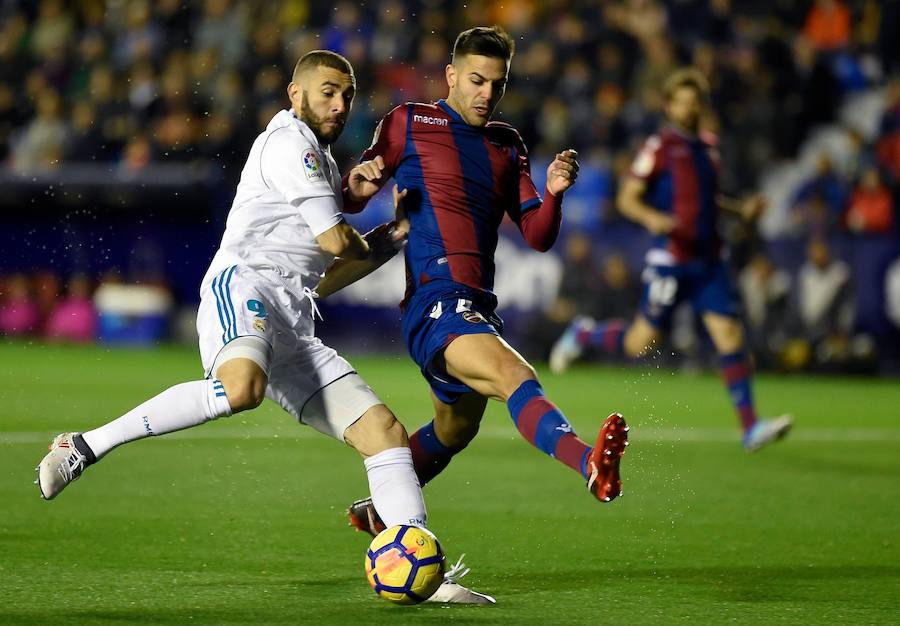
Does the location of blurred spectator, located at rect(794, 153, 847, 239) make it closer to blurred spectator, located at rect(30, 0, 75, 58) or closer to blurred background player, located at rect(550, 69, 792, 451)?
blurred background player, located at rect(550, 69, 792, 451)

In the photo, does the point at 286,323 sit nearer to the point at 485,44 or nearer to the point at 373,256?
the point at 373,256

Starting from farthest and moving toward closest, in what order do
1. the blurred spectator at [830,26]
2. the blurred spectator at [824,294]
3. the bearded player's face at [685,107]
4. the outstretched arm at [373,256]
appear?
the blurred spectator at [830,26], the blurred spectator at [824,294], the bearded player's face at [685,107], the outstretched arm at [373,256]

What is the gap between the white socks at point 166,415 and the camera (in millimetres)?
5352

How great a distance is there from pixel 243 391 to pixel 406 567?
0.83m

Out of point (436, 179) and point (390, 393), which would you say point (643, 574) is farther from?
point (390, 393)

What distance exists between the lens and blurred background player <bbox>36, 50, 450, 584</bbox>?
5363 millimetres

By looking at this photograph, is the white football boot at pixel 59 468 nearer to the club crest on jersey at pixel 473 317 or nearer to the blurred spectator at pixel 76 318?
the club crest on jersey at pixel 473 317

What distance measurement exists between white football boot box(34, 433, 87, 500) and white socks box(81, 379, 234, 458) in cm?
6

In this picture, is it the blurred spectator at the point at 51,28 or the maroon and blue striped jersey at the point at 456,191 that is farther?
the blurred spectator at the point at 51,28

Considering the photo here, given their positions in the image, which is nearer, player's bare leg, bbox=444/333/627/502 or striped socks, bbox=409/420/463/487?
player's bare leg, bbox=444/333/627/502

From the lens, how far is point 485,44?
593cm

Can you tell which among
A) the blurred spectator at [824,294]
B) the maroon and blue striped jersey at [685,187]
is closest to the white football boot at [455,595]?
the maroon and blue striped jersey at [685,187]

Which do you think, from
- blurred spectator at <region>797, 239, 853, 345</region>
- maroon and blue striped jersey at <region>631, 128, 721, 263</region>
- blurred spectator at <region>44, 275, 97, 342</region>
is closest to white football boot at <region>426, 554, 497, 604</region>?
maroon and blue striped jersey at <region>631, 128, 721, 263</region>

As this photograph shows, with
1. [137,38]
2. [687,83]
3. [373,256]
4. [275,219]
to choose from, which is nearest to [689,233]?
[687,83]
